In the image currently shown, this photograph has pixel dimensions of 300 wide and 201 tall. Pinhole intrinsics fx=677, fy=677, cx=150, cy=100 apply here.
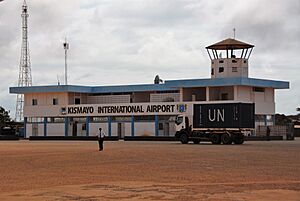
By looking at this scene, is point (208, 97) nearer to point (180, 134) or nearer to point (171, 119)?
point (171, 119)

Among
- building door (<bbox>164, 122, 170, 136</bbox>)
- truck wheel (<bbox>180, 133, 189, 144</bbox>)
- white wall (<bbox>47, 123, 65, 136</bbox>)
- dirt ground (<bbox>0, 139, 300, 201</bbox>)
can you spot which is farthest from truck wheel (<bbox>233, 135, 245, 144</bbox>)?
white wall (<bbox>47, 123, 65, 136</bbox>)

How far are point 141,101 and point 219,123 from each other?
34.3m

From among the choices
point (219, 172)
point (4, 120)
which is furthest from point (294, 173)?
point (4, 120)

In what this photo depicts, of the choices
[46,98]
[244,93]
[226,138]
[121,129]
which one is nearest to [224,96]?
[244,93]

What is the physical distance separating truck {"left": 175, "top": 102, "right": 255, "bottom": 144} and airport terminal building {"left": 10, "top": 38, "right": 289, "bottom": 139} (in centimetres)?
1441

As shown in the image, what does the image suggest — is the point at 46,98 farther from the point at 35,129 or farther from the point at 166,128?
the point at 166,128

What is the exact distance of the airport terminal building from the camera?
81750 millimetres

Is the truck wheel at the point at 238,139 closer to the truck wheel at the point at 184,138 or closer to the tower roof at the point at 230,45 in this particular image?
the truck wheel at the point at 184,138

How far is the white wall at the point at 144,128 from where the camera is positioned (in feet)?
279

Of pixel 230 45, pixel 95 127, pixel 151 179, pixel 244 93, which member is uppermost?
pixel 230 45

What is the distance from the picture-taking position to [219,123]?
5925 centimetres

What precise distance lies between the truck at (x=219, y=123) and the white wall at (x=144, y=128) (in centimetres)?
2363

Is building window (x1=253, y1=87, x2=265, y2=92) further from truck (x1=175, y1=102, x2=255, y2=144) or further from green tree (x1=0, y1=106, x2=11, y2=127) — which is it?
green tree (x1=0, y1=106, x2=11, y2=127)

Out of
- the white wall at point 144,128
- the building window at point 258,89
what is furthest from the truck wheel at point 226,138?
the white wall at point 144,128
